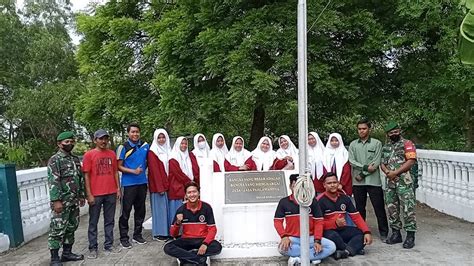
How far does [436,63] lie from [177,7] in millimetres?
5815

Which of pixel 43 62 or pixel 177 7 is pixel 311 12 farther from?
pixel 43 62

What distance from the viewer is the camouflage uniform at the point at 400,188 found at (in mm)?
5887

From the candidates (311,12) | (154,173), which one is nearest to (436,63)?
(311,12)

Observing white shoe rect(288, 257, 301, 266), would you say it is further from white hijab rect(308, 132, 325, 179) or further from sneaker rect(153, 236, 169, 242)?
sneaker rect(153, 236, 169, 242)

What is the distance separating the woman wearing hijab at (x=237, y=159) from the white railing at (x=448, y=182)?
123 inches

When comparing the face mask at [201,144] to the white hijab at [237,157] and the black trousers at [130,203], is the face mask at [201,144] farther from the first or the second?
the black trousers at [130,203]

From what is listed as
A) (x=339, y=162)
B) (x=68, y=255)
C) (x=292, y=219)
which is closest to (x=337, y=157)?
(x=339, y=162)

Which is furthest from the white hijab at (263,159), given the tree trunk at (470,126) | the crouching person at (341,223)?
the tree trunk at (470,126)

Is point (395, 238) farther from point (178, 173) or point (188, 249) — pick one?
point (178, 173)

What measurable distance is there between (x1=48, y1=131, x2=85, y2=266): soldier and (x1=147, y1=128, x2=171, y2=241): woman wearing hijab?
1177 mm

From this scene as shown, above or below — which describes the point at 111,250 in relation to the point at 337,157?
below

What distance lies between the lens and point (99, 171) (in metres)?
5.82

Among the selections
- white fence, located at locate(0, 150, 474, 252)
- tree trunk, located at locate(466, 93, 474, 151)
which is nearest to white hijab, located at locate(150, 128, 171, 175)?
white fence, located at locate(0, 150, 474, 252)

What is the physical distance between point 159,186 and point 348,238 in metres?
2.59
